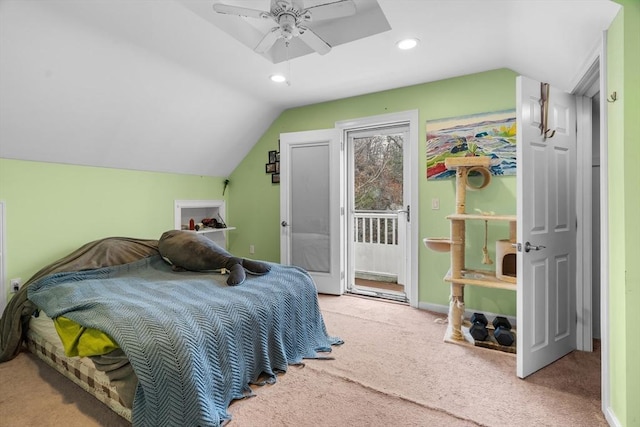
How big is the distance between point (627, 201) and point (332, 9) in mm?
1742

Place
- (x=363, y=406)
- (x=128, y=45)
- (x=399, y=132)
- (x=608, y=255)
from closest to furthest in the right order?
(x=608, y=255) → (x=363, y=406) → (x=128, y=45) → (x=399, y=132)

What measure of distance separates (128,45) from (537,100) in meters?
2.91

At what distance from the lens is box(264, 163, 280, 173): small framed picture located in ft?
14.2

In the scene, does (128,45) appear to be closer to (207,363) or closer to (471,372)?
(207,363)

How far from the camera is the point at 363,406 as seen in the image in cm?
178

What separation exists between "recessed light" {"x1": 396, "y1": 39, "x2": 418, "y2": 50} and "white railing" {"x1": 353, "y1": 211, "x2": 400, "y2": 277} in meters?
2.22

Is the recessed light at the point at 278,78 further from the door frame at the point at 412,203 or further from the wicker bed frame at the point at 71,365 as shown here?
the wicker bed frame at the point at 71,365

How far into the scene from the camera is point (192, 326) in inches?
64.8

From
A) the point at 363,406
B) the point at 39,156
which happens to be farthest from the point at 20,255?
the point at 363,406

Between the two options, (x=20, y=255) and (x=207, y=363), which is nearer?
(x=207, y=363)

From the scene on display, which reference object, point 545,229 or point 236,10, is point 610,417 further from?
point 236,10

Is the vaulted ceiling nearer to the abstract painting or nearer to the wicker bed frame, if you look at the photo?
the abstract painting

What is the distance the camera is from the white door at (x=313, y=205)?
3.76 m

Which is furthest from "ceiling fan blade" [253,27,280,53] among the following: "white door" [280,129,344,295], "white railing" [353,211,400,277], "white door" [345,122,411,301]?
"white railing" [353,211,400,277]
